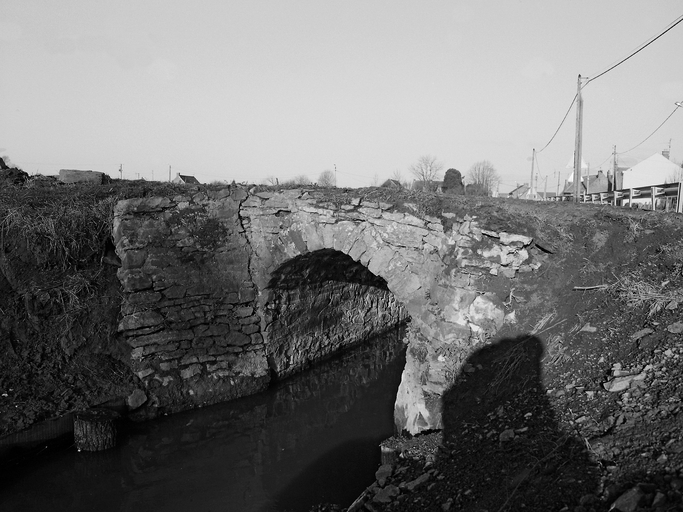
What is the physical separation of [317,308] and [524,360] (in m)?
5.40

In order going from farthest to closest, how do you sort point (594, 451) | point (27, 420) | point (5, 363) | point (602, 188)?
point (602, 188)
point (5, 363)
point (27, 420)
point (594, 451)

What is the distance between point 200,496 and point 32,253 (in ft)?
16.5

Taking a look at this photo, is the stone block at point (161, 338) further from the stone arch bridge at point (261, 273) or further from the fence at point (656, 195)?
the fence at point (656, 195)

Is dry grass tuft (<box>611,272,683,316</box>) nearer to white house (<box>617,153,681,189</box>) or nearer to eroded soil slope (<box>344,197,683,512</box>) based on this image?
eroded soil slope (<box>344,197,683,512</box>)

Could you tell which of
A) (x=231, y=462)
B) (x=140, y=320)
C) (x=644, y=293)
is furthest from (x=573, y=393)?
(x=140, y=320)

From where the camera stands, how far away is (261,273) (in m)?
8.45

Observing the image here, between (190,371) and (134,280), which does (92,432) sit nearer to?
(190,371)

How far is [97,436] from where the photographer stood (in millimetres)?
6770

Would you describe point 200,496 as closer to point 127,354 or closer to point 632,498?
point 127,354

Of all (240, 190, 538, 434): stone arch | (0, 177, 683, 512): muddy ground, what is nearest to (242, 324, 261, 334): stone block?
(240, 190, 538, 434): stone arch

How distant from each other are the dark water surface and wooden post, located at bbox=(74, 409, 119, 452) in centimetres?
11

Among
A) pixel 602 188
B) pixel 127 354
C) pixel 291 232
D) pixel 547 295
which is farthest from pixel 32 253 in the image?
pixel 602 188

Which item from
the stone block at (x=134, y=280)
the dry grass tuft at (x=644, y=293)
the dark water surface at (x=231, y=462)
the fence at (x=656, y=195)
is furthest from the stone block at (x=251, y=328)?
the fence at (x=656, y=195)

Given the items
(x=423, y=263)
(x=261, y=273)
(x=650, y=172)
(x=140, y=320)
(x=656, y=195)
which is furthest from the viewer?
(x=650, y=172)
